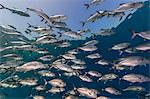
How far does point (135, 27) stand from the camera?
558 inches

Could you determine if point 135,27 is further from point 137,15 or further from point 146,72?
point 146,72

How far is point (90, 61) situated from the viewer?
13.6m

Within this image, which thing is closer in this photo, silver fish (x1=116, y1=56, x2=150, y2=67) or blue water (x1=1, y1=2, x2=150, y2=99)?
silver fish (x1=116, y1=56, x2=150, y2=67)

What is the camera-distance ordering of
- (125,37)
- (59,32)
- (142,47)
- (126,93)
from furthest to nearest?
1. (125,37)
2. (126,93)
3. (59,32)
4. (142,47)

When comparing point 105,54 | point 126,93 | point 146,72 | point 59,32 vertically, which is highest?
point 59,32

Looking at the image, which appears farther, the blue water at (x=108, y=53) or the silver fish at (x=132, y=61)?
the blue water at (x=108, y=53)

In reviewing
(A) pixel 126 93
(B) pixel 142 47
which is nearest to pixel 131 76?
(B) pixel 142 47

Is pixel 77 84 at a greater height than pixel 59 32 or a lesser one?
lesser

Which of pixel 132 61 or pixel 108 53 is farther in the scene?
pixel 108 53

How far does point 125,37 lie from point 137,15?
1295 mm

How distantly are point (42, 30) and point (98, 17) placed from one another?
5.92 feet

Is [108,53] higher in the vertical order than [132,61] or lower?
lower

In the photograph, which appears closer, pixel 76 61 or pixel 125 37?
pixel 76 61

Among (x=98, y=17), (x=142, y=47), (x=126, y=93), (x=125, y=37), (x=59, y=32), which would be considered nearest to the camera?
(x=98, y=17)
